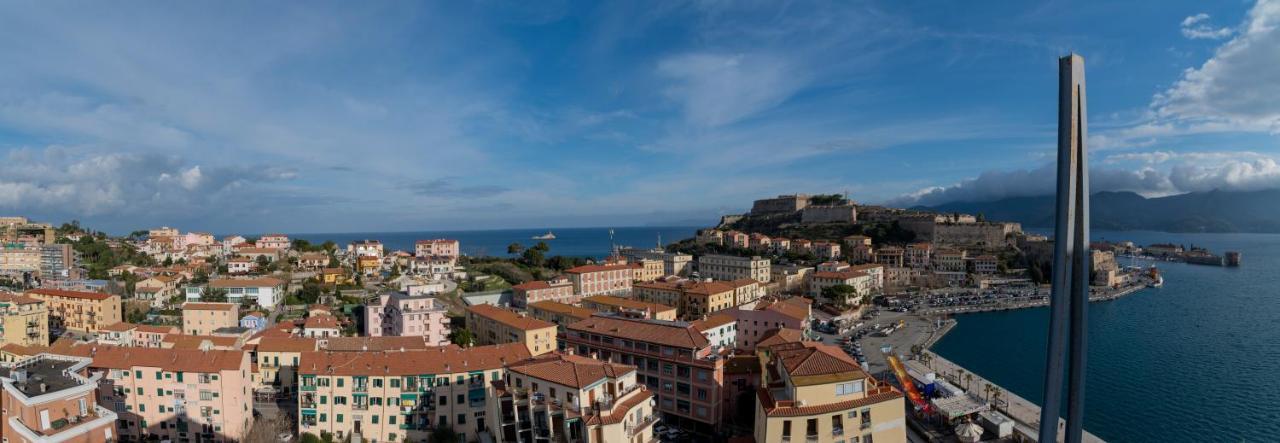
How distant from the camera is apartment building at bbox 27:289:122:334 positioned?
26.2m

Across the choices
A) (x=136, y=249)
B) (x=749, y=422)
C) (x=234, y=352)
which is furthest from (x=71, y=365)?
(x=136, y=249)

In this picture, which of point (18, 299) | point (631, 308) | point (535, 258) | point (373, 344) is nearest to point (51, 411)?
point (373, 344)

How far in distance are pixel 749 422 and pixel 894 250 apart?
39.3 meters

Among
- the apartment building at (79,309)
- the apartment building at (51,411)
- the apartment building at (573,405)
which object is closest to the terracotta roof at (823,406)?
the apartment building at (573,405)

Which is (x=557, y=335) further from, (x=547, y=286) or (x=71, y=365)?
(x=71, y=365)

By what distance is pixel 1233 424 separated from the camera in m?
18.0

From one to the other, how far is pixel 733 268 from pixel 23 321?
3783 centimetres

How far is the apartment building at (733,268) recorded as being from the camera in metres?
41.9

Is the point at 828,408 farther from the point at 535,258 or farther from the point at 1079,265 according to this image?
the point at 535,258

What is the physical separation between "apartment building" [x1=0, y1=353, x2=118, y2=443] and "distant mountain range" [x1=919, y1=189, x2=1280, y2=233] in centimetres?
16906

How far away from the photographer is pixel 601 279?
36562 mm

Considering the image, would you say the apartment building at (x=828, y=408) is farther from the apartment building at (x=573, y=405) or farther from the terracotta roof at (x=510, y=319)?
A: the terracotta roof at (x=510, y=319)

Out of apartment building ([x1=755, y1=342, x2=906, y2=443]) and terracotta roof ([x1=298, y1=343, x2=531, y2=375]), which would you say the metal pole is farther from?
terracotta roof ([x1=298, y1=343, x2=531, y2=375])

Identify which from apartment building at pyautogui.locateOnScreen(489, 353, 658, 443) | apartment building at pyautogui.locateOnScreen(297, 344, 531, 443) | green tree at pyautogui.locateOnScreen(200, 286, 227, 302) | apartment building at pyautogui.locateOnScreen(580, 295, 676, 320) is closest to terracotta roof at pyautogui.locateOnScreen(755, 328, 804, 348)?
apartment building at pyautogui.locateOnScreen(580, 295, 676, 320)
